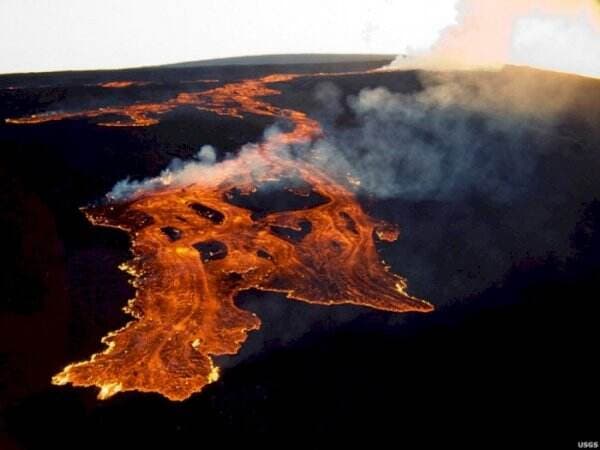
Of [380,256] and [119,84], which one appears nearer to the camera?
[380,256]

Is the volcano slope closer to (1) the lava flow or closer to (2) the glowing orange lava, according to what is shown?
(1) the lava flow

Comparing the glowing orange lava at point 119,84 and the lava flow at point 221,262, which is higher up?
the glowing orange lava at point 119,84

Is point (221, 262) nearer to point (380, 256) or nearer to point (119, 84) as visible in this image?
point (380, 256)

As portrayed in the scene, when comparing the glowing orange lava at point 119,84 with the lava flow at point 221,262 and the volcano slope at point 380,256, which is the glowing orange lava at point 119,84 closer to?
the volcano slope at point 380,256

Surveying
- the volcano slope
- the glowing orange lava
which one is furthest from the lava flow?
the glowing orange lava

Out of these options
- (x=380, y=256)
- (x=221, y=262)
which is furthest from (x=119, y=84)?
(x=380, y=256)

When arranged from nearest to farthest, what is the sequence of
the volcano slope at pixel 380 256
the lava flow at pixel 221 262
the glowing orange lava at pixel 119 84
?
the volcano slope at pixel 380 256 → the lava flow at pixel 221 262 → the glowing orange lava at pixel 119 84

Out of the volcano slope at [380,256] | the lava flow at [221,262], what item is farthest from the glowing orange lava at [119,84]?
the lava flow at [221,262]

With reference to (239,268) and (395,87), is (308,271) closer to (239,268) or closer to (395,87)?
(239,268)
